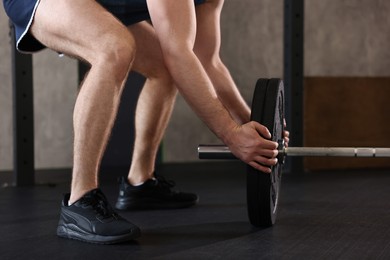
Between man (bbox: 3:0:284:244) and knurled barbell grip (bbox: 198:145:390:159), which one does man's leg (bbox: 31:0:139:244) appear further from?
knurled barbell grip (bbox: 198:145:390:159)

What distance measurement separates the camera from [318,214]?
2.04m

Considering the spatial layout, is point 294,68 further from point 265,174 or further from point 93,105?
point 93,105

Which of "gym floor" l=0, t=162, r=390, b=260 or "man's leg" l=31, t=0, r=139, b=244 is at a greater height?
"man's leg" l=31, t=0, r=139, b=244

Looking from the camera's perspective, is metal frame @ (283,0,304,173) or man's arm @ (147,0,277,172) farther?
metal frame @ (283,0,304,173)

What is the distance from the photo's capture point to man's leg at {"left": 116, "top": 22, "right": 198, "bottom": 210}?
2.16m

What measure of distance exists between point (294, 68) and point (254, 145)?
1.76m

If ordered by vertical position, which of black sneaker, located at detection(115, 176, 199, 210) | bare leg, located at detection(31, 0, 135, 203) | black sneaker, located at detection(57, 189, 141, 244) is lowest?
black sneaker, located at detection(115, 176, 199, 210)

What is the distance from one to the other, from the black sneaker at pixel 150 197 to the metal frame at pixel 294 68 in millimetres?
1225

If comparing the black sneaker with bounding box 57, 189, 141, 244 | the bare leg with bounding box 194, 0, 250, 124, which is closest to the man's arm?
the black sneaker with bounding box 57, 189, 141, 244

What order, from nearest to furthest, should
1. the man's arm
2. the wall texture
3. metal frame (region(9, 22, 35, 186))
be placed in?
the man's arm, metal frame (region(9, 22, 35, 186)), the wall texture

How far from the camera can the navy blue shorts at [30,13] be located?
5.67 ft

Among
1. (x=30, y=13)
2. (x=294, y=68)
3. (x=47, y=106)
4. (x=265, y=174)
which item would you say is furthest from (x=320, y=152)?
(x=47, y=106)

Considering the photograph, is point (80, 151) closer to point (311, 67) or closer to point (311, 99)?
point (311, 99)

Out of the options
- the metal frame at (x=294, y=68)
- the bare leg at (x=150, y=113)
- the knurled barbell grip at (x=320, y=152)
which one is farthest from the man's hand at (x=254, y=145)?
the metal frame at (x=294, y=68)
